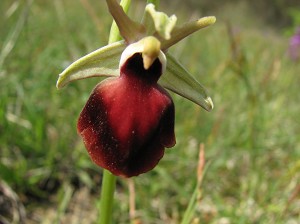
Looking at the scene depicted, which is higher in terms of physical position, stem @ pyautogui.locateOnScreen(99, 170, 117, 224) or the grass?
stem @ pyautogui.locateOnScreen(99, 170, 117, 224)

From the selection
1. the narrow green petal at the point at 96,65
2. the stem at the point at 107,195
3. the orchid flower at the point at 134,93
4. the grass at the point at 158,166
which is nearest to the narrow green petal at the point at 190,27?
the orchid flower at the point at 134,93

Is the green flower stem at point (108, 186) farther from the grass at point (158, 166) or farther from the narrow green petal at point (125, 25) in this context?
the grass at point (158, 166)

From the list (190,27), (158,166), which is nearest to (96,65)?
(190,27)

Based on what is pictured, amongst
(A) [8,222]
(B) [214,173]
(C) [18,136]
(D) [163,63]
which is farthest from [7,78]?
(D) [163,63]

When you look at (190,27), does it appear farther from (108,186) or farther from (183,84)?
(108,186)

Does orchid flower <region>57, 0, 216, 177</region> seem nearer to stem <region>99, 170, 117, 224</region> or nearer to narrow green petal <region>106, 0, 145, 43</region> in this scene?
narrow green petal <region>106, 0, 145, 43</region>

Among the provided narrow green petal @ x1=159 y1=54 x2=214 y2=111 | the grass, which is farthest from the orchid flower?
the grass

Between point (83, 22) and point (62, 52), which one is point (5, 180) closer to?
point (62, 52)
